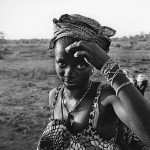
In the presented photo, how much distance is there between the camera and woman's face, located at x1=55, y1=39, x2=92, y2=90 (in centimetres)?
183

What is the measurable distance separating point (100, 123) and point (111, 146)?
0.16m

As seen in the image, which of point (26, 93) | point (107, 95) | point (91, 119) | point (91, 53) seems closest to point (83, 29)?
point (91, 53)

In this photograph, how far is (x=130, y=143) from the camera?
2.19 m

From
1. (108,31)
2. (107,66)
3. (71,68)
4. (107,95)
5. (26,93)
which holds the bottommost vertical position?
(26,93)

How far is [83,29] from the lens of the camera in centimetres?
185

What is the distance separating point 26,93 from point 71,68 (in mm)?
9815

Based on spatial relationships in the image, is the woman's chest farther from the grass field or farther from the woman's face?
the grass field

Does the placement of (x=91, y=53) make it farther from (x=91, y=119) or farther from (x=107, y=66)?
(x=91, y=119)

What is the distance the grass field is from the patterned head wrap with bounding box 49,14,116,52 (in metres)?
2.67

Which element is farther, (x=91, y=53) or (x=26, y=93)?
(x=26, y=93)

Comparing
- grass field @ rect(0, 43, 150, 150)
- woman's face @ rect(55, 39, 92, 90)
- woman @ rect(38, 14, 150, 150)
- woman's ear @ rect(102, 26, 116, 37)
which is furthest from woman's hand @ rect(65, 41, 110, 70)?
grass field @ rect(0, 43, 150, 150)

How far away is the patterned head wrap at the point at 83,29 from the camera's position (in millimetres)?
1845

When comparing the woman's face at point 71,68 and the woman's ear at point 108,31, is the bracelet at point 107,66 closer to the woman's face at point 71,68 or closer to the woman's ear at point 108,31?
the woman's face at point 71,68

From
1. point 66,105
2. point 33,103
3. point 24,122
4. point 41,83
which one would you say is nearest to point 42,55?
point 41,83
